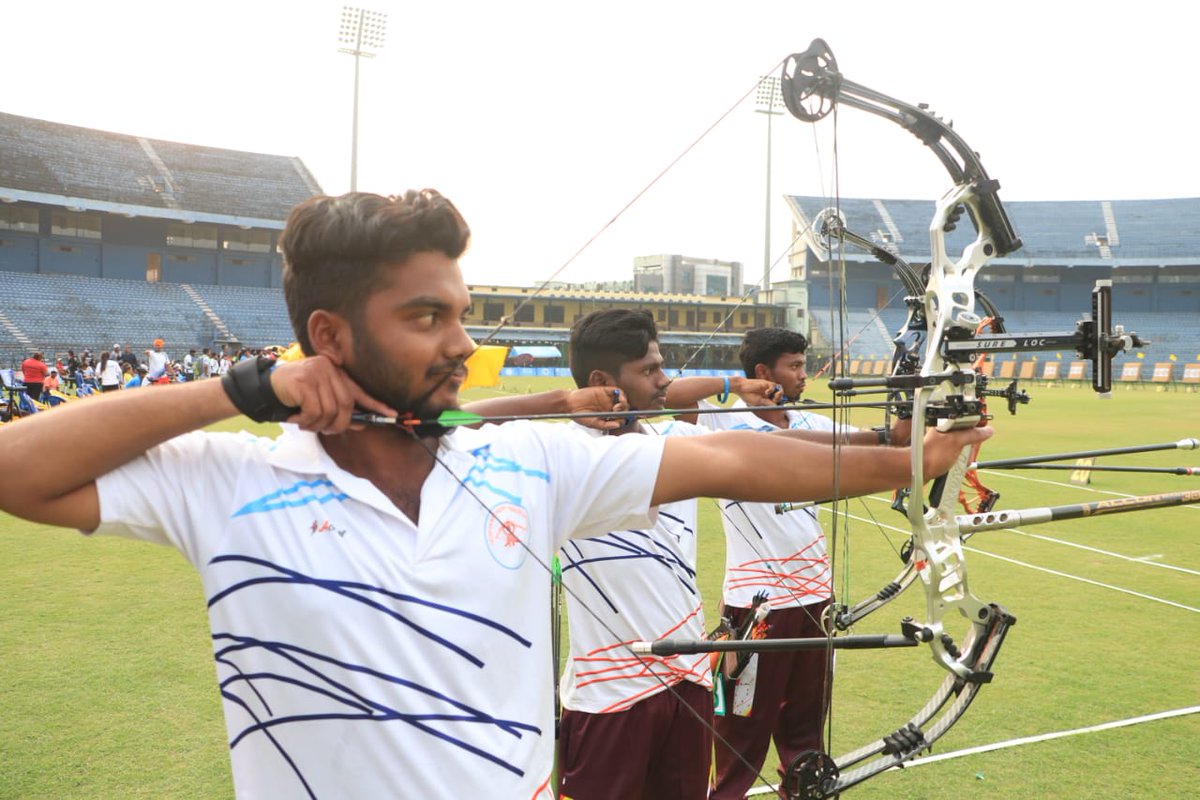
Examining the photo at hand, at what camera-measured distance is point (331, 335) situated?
1561 millimetres

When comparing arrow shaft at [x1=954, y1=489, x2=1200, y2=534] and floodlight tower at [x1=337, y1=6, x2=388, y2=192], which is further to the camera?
floodlight tower at [x1=337, y1=6, x2=388, y2=192]

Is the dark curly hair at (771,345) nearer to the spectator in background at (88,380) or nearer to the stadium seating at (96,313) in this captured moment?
the spectator in background at (88,380)

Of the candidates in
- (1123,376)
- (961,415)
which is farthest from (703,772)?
(1123,376)

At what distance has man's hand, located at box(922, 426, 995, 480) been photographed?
74.2 inches

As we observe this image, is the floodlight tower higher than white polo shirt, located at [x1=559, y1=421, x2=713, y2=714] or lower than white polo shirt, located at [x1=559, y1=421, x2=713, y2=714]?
higher

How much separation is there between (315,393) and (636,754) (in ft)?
6.23

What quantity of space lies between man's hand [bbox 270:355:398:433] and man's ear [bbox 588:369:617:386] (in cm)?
196

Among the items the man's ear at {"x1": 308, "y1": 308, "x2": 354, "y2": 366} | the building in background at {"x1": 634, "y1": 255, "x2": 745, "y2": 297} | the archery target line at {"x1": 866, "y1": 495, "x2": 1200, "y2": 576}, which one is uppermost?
the building in background at {"x1": 634, "y1": 255, "x2": 745, "y2": 297}

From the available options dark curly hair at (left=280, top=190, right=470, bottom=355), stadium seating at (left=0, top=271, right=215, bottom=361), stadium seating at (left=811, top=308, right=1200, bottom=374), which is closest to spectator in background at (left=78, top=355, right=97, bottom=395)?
stadium seating at (left=0, top=271, right=215, bottom=361)

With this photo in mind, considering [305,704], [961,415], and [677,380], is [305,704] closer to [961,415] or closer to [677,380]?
[961,415]

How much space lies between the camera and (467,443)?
164 centimetres

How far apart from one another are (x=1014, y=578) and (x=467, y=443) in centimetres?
729

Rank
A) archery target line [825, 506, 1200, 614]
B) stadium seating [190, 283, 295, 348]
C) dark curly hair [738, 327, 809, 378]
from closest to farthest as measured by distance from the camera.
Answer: dark curly hair [738, 327, 809, 378], archery target line [825, 506, 1200, 614], stadium seating [190, 283, 295, 348]

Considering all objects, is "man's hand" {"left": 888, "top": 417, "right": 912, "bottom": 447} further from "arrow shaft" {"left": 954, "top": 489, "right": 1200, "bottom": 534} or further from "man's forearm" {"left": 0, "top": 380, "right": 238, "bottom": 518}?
"man's forearm" {"left": 0, "top": 380, "right": 238, "bottom": 518}
